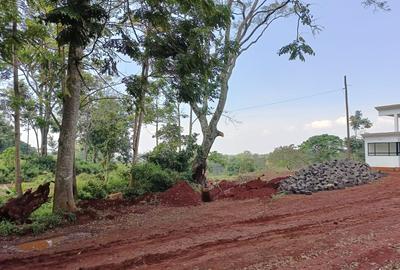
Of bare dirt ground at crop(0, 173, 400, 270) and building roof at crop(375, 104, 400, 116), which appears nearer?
bare dirt ground at crop(0, 173, 400, 270)

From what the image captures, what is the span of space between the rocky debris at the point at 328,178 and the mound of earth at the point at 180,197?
118 inches

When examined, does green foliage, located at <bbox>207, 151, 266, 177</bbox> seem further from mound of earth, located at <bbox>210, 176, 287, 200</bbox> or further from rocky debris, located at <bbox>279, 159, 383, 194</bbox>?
mound of earth, located at <bbox>210, 176, 287, 200</bbox>

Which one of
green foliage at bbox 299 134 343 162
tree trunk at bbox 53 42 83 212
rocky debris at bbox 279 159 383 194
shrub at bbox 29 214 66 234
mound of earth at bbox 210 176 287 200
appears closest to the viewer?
shrub at bbox 29 214 66 234

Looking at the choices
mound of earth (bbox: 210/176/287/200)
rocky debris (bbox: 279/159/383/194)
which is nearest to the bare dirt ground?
mound of earth (bbox: 210/176/287/200)

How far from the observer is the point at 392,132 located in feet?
76.5

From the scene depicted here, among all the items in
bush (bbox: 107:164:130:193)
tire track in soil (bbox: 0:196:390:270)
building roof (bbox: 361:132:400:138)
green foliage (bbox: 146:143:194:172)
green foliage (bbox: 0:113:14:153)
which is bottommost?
tire track in soil (bbox: 0:196:390:270)

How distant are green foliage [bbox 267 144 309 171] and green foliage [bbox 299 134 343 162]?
4.78 ft

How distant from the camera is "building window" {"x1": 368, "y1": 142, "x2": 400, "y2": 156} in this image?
23.5 metres

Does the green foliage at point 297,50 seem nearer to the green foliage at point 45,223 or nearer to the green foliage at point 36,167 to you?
the green foliage at point 45,223

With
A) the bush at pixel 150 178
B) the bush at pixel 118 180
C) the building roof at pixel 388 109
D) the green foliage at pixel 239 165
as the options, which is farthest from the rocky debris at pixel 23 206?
the building roof at pixel 388 109

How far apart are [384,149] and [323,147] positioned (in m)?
6.64

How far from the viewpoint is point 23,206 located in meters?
8.45

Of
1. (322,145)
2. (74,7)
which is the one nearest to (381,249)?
(74,7)

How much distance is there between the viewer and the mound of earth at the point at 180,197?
455 inches
